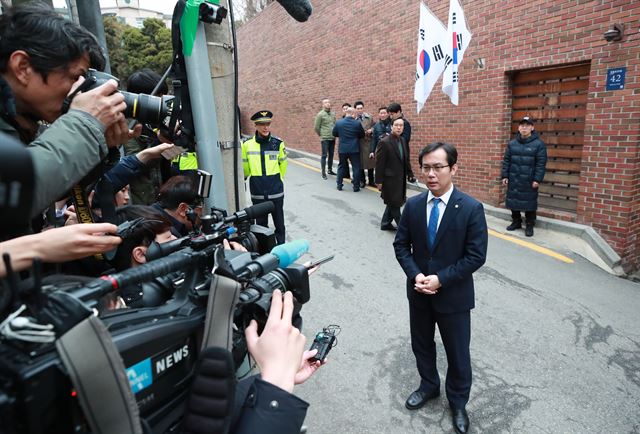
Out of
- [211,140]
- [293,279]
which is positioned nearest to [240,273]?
[293,279]

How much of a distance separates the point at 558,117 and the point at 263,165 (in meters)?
4.58

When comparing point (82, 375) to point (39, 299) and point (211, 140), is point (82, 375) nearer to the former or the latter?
point (39, 299)

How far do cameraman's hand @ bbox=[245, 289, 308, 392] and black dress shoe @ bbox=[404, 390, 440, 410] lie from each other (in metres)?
2.20

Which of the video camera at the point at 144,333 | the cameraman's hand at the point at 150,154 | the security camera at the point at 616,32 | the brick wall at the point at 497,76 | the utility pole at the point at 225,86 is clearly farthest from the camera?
the brick wall at the point at 497,76

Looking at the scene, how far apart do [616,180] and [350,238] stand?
11.9ft

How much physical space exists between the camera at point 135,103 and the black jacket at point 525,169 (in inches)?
224

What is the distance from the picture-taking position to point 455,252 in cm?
271

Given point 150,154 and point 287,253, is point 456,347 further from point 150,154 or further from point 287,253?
point 150,154

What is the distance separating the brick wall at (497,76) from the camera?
5.31m

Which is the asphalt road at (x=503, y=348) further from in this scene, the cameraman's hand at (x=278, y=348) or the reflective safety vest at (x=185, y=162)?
the cameraman's hand at (x=278, y=348)

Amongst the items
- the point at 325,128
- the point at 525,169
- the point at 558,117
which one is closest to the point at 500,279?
the point at 525,169

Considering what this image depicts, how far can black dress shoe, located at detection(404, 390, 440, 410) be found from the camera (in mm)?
2900

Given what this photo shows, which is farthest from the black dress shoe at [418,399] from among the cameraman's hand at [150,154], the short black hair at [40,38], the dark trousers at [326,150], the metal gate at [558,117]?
the dark trousers at [326,150]

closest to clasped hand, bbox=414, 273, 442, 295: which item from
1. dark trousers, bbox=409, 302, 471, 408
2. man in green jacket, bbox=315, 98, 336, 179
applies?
dark trousers, bbox=409, 302, 471, 408
